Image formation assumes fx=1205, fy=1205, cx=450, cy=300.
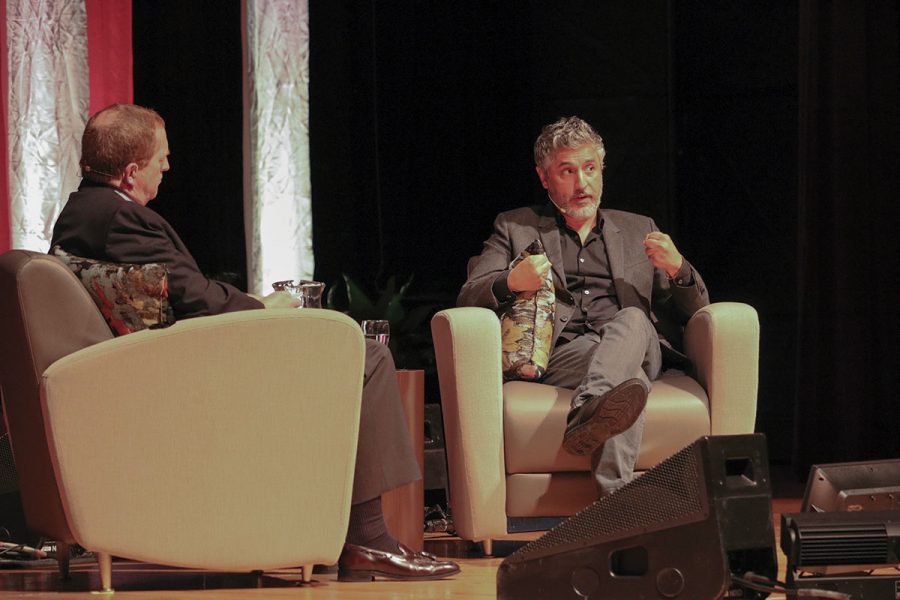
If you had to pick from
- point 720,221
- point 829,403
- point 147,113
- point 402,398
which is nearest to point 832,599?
point 402,398

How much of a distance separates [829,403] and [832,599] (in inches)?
140

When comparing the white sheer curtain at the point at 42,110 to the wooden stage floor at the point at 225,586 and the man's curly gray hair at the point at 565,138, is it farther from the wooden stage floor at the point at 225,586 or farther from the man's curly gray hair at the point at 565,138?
the man's curly gray hair at the point at 565,138

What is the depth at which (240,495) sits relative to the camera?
257 centimetres

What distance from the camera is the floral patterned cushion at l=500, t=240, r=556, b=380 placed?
3387mm

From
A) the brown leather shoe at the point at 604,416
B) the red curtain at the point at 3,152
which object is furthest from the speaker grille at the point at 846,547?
the red curtain at the point at 3,152

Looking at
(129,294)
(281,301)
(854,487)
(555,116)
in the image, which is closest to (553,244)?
(281,301)

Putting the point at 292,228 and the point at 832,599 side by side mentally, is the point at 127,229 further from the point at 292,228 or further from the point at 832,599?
the point at 292,228

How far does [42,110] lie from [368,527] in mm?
2287

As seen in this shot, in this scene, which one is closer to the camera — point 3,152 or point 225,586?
point 225,586

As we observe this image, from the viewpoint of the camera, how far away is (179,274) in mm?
2771

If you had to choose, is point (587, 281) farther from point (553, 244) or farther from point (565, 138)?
point (565, 138)

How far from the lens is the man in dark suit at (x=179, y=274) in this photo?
9.00ft

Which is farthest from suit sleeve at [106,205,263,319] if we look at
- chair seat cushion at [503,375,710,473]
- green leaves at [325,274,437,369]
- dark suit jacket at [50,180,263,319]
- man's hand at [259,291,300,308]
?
green leaves at [325,274,437,369]

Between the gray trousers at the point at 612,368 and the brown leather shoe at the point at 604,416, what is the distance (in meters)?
0.06
